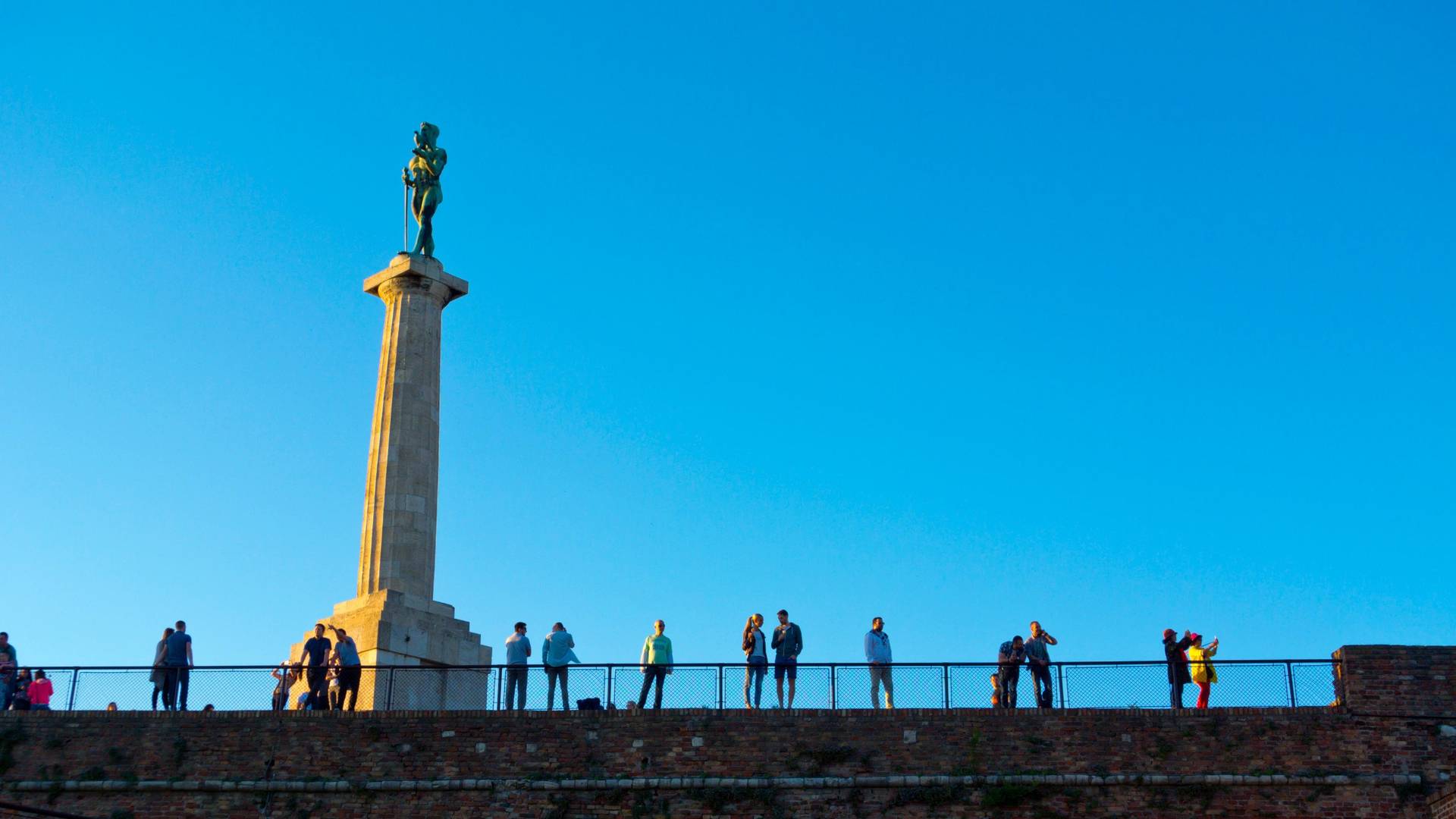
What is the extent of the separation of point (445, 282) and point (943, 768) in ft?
48.7

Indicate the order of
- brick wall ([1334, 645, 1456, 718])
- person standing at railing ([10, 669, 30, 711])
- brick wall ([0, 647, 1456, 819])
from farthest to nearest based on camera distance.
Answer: person standing at railing ([10, 669, 30, 711]) → brick wall ([1334, 645, 1456, 718]) → brick wall ([0, 647, 1456, 819])

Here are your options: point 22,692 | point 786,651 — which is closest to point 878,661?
point 786,651

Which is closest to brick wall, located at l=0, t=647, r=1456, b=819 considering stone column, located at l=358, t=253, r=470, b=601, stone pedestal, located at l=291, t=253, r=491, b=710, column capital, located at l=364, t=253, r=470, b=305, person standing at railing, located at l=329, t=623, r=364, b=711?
person standing at railing, located at l=329, t=623, r=364, b=711

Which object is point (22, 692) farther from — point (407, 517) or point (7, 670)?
point (407, 517)

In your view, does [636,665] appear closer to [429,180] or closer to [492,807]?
[492,807]

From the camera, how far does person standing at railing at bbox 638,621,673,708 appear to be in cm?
2742

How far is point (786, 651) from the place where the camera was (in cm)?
2755

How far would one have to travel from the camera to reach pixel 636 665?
27594 mm

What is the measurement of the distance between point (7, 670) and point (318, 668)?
14.5 ft

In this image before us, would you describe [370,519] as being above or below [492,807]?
above

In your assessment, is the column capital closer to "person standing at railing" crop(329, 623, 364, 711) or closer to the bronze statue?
the bronze statue

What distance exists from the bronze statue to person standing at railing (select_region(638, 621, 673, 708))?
38.3ft

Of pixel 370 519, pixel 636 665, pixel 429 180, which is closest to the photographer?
pixel 636 665

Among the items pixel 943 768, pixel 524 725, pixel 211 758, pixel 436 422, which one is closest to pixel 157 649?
pixel 211 758
